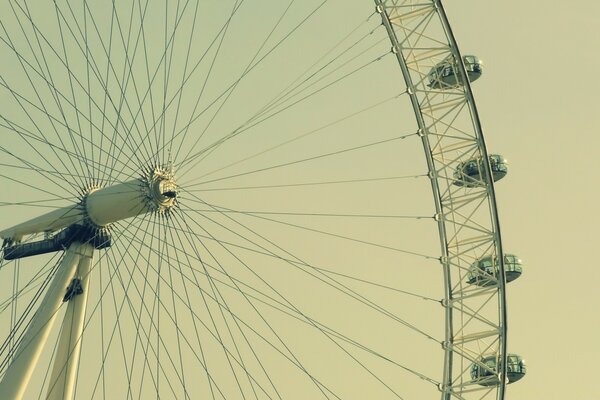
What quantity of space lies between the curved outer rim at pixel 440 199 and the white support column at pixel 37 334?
31.9 ft

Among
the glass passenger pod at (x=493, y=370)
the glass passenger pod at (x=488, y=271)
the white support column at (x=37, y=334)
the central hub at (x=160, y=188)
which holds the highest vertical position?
the glass passenger pod at (x=488, y=271)

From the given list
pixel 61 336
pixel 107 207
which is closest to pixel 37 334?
pixel 61 336

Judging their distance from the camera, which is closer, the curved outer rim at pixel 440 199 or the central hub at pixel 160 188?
the central hub at pixel 160 188

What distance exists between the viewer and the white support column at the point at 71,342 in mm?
35906

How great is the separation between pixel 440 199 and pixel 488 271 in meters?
2.26

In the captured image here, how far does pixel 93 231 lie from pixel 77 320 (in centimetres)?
210

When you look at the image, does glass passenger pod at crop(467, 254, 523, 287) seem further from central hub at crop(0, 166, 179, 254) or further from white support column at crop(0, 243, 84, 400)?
white support column at crop(0, 243, 84, 400)

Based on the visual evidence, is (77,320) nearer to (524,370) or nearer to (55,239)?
(55,239)

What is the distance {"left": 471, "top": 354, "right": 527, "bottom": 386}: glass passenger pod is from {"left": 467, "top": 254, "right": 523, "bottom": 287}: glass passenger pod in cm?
196

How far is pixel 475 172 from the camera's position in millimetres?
41312

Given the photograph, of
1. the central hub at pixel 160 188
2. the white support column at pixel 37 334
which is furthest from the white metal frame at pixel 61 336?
the central hub at pixel 160 188

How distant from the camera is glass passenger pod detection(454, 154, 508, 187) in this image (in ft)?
135

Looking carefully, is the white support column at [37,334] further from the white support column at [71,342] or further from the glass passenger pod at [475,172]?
the glass passenger pod at [475,172]

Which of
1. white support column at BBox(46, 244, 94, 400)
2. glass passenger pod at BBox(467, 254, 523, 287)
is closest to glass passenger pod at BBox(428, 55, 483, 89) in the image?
glass passenger pod at BBox(467, 254, 523, 287)
